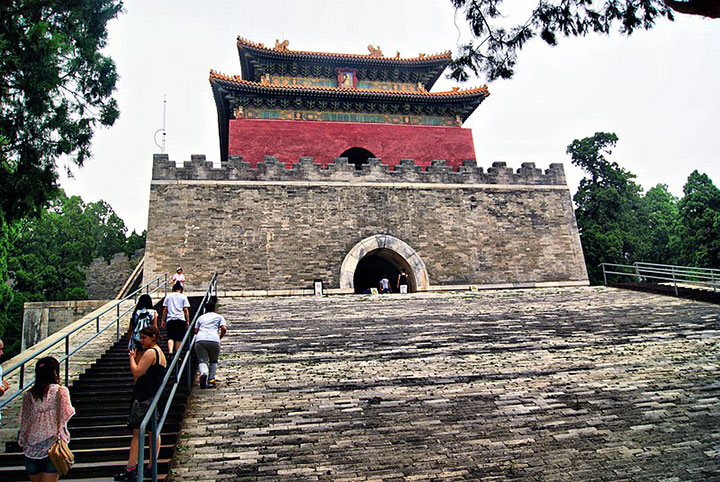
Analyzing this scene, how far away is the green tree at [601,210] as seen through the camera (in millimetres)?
20422

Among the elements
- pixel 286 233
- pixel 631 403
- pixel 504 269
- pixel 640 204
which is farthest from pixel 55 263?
pixel 640 204

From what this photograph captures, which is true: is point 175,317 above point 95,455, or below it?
above

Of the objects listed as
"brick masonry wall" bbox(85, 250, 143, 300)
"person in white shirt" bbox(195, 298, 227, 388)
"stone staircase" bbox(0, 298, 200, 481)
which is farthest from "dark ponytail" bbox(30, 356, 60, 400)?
"brick masonry wall" bbox(85, 250, 143, 300)

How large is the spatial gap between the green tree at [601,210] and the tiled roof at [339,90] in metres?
9.12

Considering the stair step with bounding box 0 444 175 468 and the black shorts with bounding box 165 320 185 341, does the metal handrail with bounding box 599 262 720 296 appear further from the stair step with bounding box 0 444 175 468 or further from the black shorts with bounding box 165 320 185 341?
the stair step with bounding box 0 444 175 468

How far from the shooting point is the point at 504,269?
14.0 m

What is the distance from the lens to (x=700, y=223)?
20.0 metres

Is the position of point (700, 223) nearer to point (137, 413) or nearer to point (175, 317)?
point (175, 317)

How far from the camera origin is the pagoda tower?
49.2ft

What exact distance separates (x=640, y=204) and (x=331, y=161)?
22741 millimetres

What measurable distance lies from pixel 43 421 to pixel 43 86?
15.3ft

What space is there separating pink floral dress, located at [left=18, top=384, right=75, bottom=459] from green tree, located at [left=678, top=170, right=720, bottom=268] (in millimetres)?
22359

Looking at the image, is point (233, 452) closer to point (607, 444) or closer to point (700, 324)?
point (607, 444)

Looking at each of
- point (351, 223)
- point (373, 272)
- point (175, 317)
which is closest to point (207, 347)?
point (175, 317)
